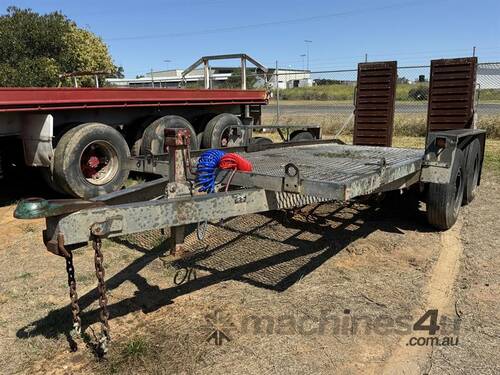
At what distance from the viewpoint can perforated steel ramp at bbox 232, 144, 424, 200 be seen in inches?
118

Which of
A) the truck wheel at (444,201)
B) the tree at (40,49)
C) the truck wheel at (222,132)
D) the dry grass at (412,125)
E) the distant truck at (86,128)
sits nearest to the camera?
the truck wheel at (444,201)

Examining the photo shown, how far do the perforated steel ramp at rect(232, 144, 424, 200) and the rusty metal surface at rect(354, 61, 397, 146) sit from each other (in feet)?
8.62

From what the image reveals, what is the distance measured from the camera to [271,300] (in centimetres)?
346

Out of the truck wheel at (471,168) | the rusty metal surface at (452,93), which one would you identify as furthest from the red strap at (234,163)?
the rusty metal surface at (452,93)

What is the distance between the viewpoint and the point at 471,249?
457 cm

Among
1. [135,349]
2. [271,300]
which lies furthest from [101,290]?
[271,300]

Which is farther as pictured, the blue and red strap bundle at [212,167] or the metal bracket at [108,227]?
the blue and red strap bundle at [212,167]

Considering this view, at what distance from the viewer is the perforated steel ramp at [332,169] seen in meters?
3.01

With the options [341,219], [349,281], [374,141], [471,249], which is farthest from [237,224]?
[374,141]

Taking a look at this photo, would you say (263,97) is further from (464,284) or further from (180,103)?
(464,284)

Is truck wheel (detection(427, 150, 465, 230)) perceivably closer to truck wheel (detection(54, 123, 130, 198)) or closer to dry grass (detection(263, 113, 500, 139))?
truck wheel (detection(54, 123, 130, 198))

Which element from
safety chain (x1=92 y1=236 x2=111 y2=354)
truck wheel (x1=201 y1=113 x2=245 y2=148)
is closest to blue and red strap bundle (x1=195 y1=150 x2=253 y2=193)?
safety chain (x1=92 y1=236 x2=111 y2=354)

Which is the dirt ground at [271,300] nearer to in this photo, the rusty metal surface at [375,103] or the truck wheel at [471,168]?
the truck wheel at [471,168]

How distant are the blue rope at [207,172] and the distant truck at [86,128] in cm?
213
